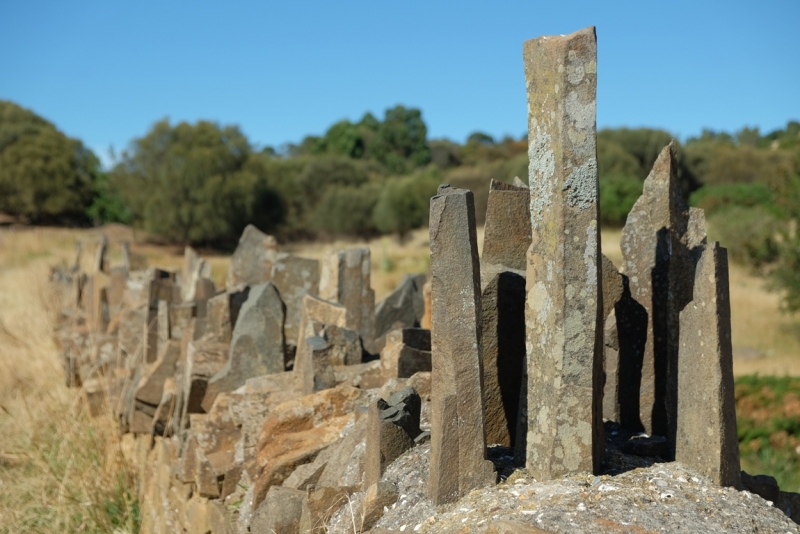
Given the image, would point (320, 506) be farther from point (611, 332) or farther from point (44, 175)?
point (44, 175)

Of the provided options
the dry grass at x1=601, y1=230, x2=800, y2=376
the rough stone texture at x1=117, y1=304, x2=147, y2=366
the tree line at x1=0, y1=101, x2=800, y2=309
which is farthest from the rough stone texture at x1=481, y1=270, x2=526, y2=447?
the tree line at x1=0, y1=101, x2=800, y2=309

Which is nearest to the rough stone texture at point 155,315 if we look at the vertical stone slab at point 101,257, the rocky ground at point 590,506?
the rocky ground at point 590,506

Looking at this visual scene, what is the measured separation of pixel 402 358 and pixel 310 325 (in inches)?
26.1

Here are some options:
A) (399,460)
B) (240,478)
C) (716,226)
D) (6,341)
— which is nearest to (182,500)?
(240,478)

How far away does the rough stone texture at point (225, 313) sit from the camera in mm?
5363

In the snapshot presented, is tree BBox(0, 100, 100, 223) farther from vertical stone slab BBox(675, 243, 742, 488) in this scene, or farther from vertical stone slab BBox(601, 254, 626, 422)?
vertical stone slab BBox(675, 243, 742, 488)

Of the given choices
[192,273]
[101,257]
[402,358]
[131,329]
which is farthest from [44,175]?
[402,358]

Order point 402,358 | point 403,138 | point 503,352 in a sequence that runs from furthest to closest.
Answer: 1. point 403,138
2. point 402,358
3. point 503,352

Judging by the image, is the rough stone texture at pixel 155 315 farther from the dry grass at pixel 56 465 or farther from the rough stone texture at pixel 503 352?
the rough stone texture at pixel 503 352

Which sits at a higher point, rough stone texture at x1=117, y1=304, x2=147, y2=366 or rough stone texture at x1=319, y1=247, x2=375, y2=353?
rough stone texture at x1=319, y1=247, x2=375, y2=353

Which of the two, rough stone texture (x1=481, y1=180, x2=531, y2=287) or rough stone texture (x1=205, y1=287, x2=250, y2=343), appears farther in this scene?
rough stone texture (x1=205, y1=287, x2=250, y2=343)

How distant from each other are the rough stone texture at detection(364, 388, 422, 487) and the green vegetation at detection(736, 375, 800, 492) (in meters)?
5.15

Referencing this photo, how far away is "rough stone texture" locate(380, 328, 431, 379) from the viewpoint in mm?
3945

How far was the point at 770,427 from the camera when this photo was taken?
8109mm
